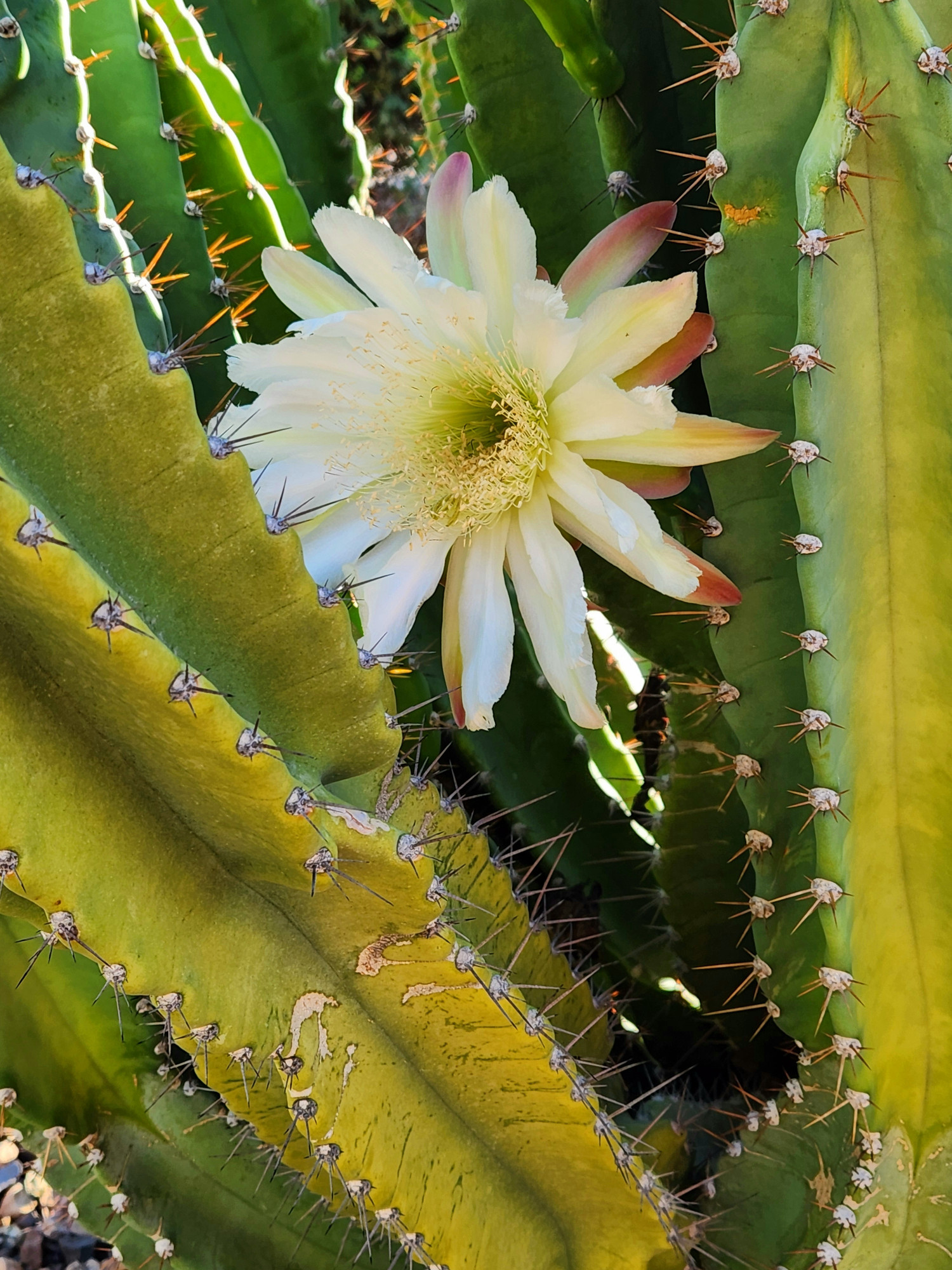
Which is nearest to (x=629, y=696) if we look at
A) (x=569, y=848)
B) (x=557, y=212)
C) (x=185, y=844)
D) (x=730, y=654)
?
(x=569, y=848)

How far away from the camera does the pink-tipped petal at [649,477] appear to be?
0.76 meters

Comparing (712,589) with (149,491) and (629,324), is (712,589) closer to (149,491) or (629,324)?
(629,324)

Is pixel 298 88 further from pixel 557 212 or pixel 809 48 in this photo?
pixel 809 48

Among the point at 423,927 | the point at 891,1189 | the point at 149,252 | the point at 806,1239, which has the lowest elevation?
the point at 806,1239

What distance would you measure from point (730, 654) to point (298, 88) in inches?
32.8

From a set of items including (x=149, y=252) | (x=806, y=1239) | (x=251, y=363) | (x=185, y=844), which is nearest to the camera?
(x=185, y=844)

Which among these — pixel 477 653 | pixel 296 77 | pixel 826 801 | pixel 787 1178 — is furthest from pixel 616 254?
pixel 787 1178

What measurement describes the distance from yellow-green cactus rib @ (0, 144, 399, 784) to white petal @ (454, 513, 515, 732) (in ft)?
0.38

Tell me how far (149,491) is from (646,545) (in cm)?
31

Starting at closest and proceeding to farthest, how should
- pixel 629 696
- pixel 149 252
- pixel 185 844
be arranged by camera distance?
pixel 185 844, pixel 149 252, pixel 629 696

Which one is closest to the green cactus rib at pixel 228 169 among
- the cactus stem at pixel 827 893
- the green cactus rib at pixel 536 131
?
the green cactus rib at pixel 536 131

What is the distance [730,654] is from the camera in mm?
815

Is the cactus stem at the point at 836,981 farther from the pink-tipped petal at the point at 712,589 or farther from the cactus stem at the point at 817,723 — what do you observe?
the pink-tipped petal at the point at 712,589

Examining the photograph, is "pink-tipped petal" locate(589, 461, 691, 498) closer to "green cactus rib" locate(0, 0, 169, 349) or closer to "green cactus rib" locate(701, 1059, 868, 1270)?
"green cactus rib" locate(0, 0, 169, 349)
